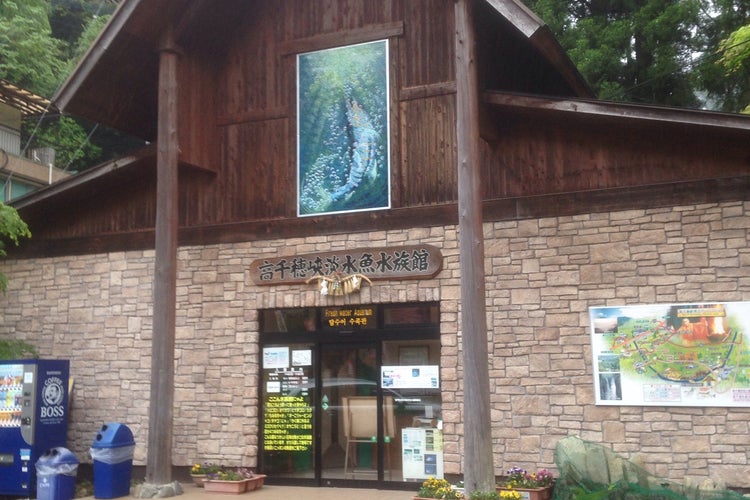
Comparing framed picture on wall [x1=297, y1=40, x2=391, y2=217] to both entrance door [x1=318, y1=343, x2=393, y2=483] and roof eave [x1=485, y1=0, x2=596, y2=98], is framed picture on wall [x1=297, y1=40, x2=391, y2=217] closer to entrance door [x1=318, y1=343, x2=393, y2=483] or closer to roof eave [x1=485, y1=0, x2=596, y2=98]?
entrance door [x1=318, y1=343, x2=393, y2=483]

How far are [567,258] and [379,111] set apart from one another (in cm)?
355

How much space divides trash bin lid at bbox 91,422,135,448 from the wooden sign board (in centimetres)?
287

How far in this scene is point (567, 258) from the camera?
1074 centimetres

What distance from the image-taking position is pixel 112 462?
37.4 ft

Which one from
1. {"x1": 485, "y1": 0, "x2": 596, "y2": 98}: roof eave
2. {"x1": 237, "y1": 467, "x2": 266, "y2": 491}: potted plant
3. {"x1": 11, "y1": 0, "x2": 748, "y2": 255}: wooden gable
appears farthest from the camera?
{"x1": 237, "y1": 467, "x2": 266, "y2": 491}: potted plant

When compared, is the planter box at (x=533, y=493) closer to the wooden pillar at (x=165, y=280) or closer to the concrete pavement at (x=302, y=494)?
the concrete pavement at (x=302, y=494)

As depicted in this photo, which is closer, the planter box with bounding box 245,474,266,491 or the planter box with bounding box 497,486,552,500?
the planter box with bounding box 497,486,552,500

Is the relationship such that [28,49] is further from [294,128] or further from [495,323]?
[495,323]

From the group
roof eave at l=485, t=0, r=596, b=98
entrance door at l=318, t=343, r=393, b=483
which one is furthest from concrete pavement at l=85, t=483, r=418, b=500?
roof eave at l=485, t=0, r=596, b=98

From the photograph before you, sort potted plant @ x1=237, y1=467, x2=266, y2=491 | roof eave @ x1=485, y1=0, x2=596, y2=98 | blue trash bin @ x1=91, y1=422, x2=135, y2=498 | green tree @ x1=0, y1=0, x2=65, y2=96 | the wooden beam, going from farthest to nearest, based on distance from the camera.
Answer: green tree @ x1=0, y1=0, x2=65, y2=96
potted plant @ x1=237, y1=467, x2=266, y2=491
blue trash bin @ x1=91, y1=422, x2=135, y2=498
roof eave @ x1=485, y1=0, x2=596, y2=98
the wooden beam

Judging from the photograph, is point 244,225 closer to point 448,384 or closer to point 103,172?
point 103,172

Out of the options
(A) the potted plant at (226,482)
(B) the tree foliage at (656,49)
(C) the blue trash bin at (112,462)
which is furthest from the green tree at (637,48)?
(C) the blue trash bin at (112,462)

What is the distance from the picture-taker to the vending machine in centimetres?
1169

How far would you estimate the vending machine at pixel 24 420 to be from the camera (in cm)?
1169
